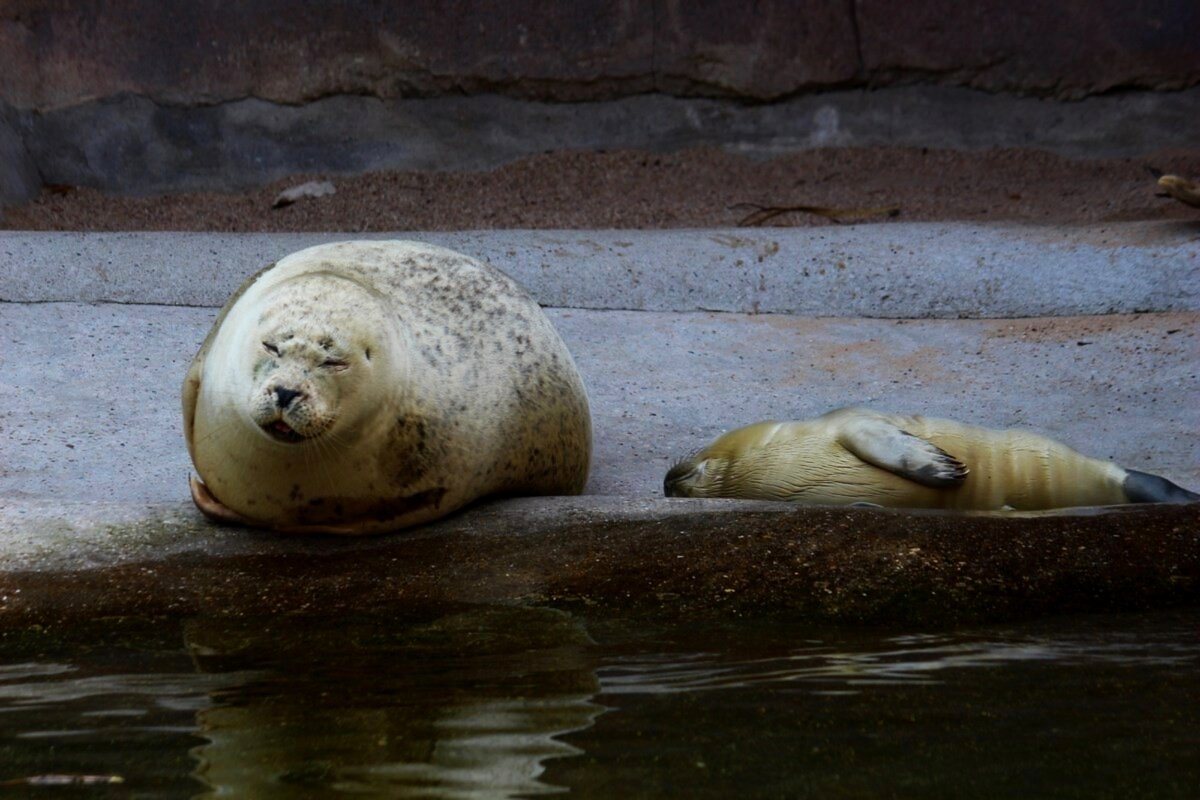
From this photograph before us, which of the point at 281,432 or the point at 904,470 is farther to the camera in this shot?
the point at 904,470

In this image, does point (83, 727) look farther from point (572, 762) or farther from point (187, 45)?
point (187, 45)

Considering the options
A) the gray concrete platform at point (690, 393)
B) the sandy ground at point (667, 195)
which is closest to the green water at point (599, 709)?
the gray concrete platform at point (690, 393)

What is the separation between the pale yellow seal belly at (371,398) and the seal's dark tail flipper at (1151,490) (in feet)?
5.03

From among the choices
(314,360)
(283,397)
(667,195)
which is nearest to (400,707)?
(283,397)

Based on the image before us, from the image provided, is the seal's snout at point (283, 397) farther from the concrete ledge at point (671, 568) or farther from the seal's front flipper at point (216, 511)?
the seal's front flipper at point (216, 511)

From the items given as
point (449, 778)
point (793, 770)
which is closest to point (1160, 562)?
point (793, 770)

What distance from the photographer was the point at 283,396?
11.4 ft

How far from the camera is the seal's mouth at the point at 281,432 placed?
139 inches

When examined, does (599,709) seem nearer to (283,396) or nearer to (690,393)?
(283,396)

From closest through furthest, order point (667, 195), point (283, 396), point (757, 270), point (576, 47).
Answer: point (283, 396) < point (757, 270) < point (667, 195) < point (576, 47)

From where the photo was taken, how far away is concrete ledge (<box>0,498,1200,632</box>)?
3.50m

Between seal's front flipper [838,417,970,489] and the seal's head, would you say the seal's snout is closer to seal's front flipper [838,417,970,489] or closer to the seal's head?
the seal's head

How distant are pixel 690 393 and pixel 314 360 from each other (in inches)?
95.4

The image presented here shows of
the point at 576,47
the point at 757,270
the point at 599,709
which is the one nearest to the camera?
the point at 599,709
